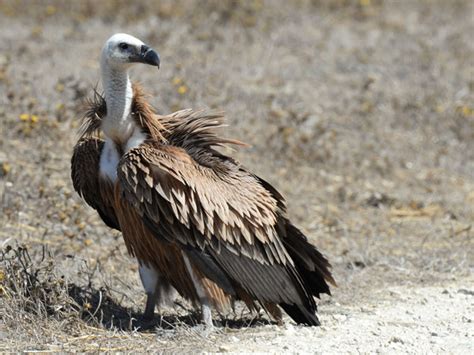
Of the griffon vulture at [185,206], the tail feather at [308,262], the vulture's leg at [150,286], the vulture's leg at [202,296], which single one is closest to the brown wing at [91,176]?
the griffon vulture at [185,206]

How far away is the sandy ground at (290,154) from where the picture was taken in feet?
18.8

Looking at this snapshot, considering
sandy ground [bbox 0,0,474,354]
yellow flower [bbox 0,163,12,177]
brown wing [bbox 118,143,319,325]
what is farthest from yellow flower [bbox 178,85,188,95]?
brown wing [bbox 118,143,319,325]

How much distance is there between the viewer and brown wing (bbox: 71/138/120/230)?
6.04 m

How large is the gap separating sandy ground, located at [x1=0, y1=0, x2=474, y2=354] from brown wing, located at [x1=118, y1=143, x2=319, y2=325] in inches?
11.1

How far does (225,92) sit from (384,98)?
2209 millimetres

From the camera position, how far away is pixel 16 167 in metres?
8.28

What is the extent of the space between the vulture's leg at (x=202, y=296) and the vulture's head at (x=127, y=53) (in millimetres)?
1253

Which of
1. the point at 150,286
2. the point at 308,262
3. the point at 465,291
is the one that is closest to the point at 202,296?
the point at 150,286

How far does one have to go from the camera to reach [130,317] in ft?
20.0

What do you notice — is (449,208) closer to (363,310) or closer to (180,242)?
(363,310)

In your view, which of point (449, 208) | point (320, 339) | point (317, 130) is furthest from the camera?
point (317, 130)

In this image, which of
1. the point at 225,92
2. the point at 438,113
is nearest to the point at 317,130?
the point at 225,92

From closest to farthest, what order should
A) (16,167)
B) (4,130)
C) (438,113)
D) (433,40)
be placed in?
1. (16,167)
2. (4,130)
3. (438,113)
4. (433,40)

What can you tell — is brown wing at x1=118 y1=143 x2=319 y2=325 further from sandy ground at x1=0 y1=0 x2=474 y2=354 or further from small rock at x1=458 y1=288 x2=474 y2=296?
small rock at x1=458 y1=288 x2=474 y2=296
